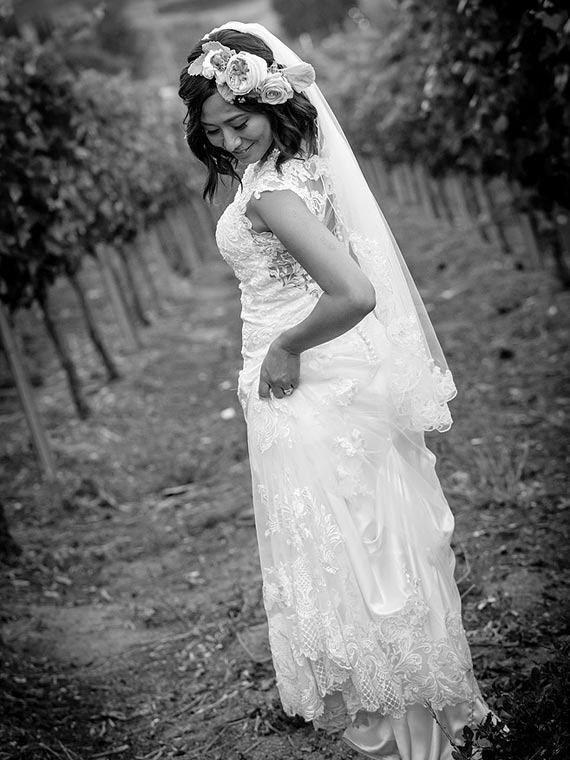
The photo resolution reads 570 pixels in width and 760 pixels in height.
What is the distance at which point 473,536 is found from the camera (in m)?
4.70

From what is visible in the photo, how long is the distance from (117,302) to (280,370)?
31.8 ft

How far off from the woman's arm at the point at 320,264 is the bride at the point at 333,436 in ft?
0.04

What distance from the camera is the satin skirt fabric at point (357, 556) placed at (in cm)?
270

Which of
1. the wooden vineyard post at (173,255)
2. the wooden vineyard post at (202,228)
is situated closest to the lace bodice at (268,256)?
the wooden vineyard post at (173,255)

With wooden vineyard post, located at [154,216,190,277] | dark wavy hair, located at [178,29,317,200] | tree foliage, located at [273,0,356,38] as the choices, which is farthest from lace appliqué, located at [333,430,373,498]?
tree foliage, located at [273,0,356,38]

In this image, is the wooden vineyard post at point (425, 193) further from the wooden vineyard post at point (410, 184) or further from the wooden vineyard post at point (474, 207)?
the wooden vineyard post at point (474, 207)

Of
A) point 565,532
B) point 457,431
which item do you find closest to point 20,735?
point 565,532

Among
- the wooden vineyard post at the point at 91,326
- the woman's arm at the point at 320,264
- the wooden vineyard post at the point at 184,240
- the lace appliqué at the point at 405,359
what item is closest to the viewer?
the woman's arm at the point at 320,264

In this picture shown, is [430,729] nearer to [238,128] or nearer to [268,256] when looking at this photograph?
[268,256]

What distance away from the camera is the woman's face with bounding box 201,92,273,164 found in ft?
8.48

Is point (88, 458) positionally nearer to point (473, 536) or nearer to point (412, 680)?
point (473, 536)

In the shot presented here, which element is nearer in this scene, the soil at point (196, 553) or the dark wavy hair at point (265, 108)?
the dark wavy hair at point (265, 108)

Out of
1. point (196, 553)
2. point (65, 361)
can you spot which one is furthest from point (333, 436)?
point (65, 361)

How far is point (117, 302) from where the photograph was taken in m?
12.0
